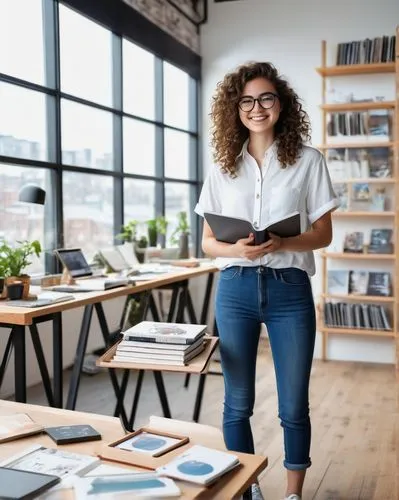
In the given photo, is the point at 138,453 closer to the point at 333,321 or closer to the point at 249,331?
the point at 249,331

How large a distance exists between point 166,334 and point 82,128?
2991mm

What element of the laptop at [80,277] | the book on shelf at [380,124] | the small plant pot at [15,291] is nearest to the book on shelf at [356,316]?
the book on shelf at [380,124]

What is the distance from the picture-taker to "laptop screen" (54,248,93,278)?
3482 millimetres

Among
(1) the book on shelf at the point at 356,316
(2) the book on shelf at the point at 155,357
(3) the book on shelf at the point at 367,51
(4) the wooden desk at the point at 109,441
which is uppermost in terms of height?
(3) the book on shelf at the point at 367,51

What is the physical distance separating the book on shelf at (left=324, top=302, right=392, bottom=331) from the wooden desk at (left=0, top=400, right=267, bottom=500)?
385 cm

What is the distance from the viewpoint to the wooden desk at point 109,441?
1.10 meters

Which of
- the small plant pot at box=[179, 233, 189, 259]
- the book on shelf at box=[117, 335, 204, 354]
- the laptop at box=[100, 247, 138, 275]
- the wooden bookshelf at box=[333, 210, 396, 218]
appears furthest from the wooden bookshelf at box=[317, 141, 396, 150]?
the book on shelf at box=[117, 335, 204, 354]

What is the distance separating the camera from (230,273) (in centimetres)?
215

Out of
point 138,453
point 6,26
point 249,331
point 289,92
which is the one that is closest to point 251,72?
point 289,92

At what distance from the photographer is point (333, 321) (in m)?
5.15

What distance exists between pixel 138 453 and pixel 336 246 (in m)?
4.20

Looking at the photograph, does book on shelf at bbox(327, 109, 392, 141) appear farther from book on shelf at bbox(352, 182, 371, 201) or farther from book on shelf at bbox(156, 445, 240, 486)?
book on shelf at bbox(156, 445, 240, 486)

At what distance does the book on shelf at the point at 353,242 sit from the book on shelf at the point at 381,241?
0.26 ft

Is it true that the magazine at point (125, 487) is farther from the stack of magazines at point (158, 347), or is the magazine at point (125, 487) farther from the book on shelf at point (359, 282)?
the book on shelf at point (359, 282)
